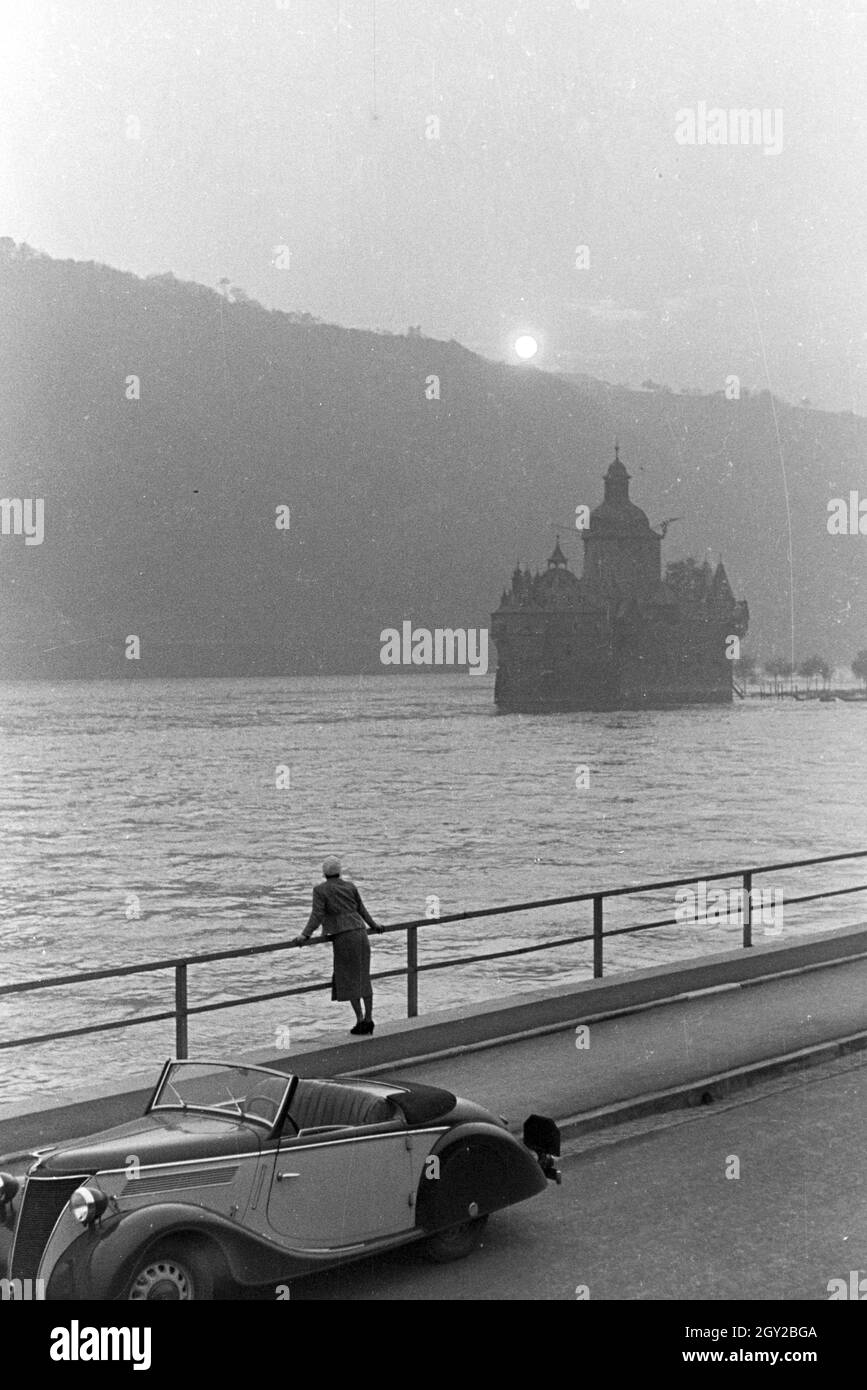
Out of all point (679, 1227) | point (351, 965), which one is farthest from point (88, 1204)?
point (351, 965)

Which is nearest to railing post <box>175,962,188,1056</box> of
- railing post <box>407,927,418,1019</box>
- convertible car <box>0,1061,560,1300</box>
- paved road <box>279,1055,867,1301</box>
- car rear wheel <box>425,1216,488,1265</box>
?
railing post <box>407,927,418,1019</box>

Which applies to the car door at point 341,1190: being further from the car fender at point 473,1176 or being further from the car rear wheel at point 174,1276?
the car rear wheel at point 174,1276

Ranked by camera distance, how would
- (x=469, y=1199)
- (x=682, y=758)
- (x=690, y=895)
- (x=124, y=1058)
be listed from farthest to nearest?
(x=682, y=758) → (x=690, y=895) → (x=124, y=1058) → (x=469, y=1199)

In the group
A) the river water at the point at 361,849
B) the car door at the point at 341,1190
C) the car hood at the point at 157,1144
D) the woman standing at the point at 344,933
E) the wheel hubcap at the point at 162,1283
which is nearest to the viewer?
the wheel hubcap at the point at 162,1283

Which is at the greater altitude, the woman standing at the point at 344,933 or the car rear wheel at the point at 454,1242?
the woman standing at the point at 344,933

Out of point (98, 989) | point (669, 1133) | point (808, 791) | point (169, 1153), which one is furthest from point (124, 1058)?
point (808, 791)

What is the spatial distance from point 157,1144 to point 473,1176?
1.77m

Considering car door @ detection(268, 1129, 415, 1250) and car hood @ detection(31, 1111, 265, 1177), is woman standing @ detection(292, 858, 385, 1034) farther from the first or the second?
car hood @ detection(31, 1111, 265, 1177)

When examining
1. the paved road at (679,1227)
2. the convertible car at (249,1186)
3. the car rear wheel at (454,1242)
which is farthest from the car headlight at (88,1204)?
the car rear wheel at (454,1242)

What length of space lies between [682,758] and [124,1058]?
13215 centimetres

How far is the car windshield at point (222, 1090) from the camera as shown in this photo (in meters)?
7.40

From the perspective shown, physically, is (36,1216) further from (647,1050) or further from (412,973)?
(412,973)

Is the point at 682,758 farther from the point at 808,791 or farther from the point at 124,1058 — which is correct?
the point at 124,1058
